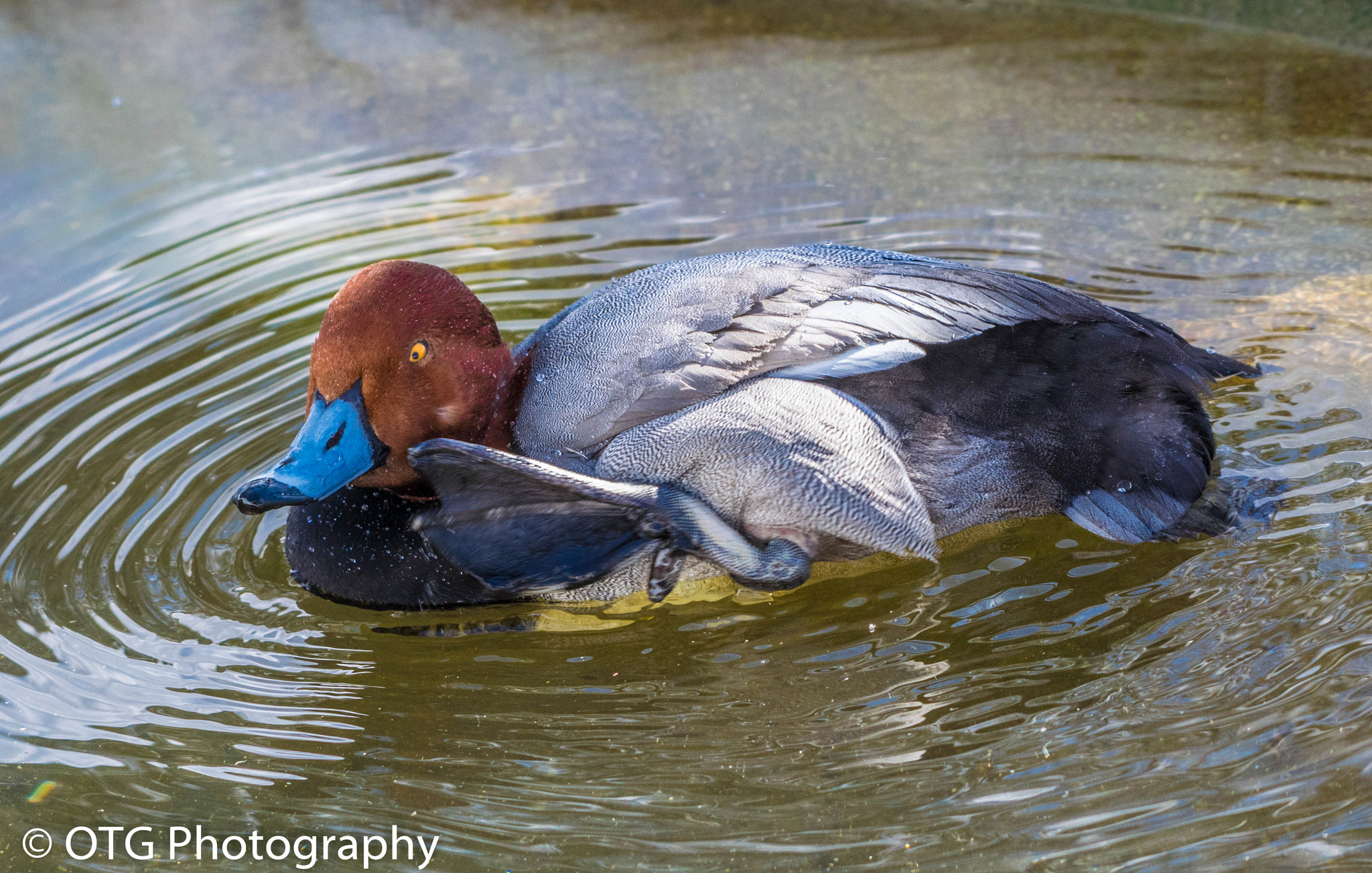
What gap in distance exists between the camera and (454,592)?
2.98 metres

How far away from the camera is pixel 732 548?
9.23ft

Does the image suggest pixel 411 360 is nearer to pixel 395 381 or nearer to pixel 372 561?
pixel 395 381

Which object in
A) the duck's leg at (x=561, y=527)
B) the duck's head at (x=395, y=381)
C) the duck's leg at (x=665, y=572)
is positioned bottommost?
the duck's leg at (x=665, y=572)

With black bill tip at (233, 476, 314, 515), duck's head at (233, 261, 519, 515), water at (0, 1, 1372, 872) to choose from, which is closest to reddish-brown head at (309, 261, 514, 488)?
duck's head at (233, 261, 519, 515)

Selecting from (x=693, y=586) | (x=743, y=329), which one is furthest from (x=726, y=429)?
(x=693, y=586)

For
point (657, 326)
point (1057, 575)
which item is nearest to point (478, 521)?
point (657, 326)

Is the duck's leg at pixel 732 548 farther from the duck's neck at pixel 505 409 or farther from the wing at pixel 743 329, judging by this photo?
the duck's neck at pixel 505 409

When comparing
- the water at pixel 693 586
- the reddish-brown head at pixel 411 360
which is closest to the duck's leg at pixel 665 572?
the water at pixel 693 586

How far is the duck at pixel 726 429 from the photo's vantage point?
9.05 ft

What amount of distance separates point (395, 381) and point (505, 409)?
11.0 inches

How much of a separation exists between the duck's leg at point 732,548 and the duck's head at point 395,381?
0.54m

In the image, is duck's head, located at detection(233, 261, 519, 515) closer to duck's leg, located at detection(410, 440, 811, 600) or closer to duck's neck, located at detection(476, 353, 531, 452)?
duck's neck, located at detection(476, 353, 531, 452)

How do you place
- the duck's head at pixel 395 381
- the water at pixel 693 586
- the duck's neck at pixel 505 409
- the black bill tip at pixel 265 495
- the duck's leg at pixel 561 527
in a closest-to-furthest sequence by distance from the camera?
the water at pixel 693 586 → the duck's leg at pixel 561 527 → the black bill tip at pixel 265 495 → the duck's head at pixel 395 381 → the duck's neck at pixel 505 409

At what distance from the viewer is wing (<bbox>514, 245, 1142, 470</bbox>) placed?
9.23 ft
